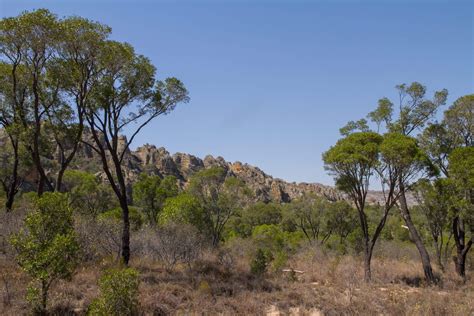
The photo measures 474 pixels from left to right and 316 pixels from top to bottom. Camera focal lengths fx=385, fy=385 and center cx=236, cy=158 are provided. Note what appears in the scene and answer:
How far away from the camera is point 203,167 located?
127 meters

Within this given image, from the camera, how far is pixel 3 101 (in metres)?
16.2

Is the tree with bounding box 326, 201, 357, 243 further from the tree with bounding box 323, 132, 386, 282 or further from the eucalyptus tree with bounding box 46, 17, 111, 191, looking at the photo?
the eucalyptus tree with bounding box 46, 17, 111, 191

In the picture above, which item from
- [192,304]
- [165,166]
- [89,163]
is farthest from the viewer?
[165,166]

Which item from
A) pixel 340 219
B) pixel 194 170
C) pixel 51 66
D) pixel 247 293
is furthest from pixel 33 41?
pixel 194 170

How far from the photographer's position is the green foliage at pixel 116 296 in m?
9.41

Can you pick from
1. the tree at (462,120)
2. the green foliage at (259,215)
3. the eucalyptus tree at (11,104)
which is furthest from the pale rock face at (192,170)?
the tree at (462,120)

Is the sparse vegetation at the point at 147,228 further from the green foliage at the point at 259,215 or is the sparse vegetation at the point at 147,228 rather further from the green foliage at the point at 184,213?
the green foliage at the point at 259,215

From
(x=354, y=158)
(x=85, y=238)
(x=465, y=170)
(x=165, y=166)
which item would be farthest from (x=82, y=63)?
(x=165, y=166)

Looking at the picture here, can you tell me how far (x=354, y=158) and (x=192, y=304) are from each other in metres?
9.07

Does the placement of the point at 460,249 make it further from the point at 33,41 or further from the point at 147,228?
the point at 33,41

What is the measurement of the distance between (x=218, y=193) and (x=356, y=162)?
53.8 ft

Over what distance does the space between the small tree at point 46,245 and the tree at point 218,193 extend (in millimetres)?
19949

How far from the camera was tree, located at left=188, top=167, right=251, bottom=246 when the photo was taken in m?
30.8

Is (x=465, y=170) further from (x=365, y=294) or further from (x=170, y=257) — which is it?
(x=170, y=257)
